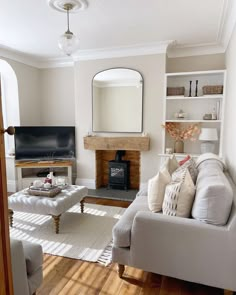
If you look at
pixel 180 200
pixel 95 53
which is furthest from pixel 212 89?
pixel 180 200

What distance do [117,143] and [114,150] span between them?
0.99 ft

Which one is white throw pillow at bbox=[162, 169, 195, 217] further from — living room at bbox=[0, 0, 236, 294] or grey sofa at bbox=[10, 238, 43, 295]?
living room at bbox=[0, 0, 236, 294]

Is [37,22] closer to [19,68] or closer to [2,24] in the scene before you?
[2,24]

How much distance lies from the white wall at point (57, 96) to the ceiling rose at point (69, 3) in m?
2.38

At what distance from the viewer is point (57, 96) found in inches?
205

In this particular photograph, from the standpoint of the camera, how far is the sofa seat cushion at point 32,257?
152cm

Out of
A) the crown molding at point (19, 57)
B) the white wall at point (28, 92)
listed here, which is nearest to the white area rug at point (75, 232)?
the white wall at point (28, 92)

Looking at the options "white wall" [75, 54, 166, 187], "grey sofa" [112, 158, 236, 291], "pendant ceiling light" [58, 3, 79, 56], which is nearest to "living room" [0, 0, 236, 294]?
"white wall" [75, 54, 166, 187]

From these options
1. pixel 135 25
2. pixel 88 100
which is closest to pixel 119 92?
pixel 88 100

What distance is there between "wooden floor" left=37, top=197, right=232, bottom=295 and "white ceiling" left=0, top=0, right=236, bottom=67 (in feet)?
9.11

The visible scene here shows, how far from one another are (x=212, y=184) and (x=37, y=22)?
2974 mm

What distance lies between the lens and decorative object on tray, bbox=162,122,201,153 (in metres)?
4.09

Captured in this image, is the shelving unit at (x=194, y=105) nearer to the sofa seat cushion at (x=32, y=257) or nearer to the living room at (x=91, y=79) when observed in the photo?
the living room at (x=91, y=79)

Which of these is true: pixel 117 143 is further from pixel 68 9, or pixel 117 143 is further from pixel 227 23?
pixel 227 23
